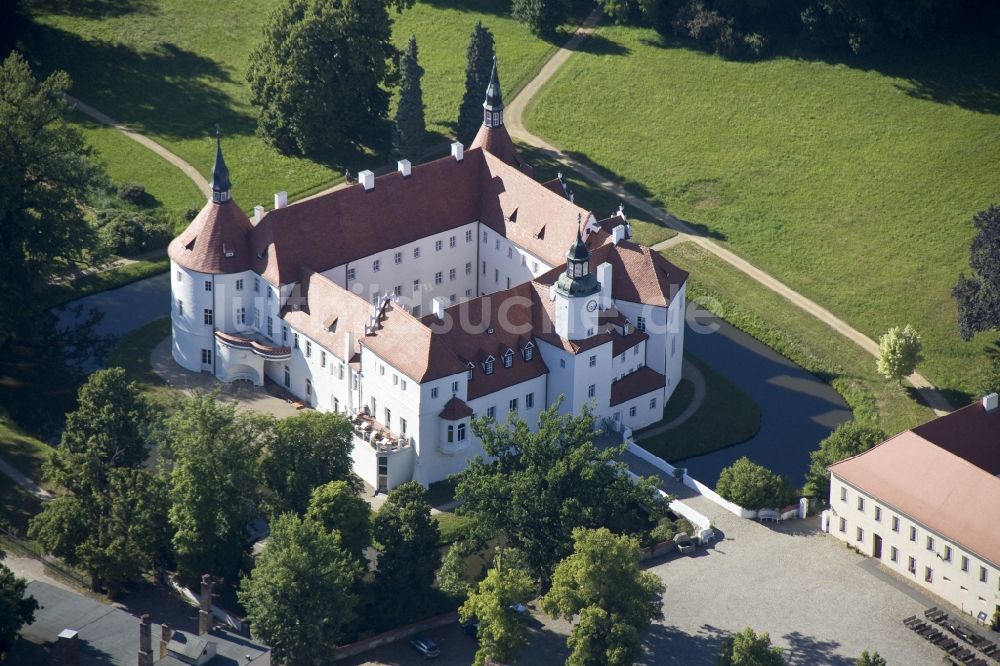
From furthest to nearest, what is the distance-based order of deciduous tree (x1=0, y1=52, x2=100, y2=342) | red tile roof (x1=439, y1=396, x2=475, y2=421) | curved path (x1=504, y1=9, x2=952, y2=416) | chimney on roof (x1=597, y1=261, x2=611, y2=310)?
curved path (x1=504, y1=9, x2=952, y2=416)
deciduous tree (x1=0, y1=52, x2=100, y2=342)
chimney on roof (x1=597, y1=261, x2=611, y2=310)
red tile roof (x1=439, y1=396, x2=475, y2=421)

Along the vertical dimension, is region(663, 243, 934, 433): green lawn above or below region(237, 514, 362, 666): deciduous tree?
below

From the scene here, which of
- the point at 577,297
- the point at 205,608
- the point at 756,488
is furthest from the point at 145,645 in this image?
the point at 756,488

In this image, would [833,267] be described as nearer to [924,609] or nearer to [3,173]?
[924,609]

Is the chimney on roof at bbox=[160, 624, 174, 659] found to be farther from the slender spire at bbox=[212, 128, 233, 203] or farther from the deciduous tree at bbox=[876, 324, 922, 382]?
the deciduous tree at bbox=[876, 324, 922, 382]

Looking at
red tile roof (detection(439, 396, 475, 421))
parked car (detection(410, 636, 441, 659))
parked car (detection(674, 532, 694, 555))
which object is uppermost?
red tile roof (detection(439, 396, 475, 421))

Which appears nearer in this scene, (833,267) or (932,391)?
(932,391)

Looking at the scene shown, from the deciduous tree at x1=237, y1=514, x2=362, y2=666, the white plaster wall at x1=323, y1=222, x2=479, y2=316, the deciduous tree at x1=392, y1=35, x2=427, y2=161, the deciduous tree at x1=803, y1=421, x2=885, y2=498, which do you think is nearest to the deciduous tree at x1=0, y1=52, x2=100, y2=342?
the white plaster wall at x1=323, y1=222, x2=479, y2=316

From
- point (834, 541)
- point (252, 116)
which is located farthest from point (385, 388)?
point (252, 116)

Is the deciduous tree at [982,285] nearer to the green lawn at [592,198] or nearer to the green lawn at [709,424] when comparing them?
the green lawn at [709,424]
